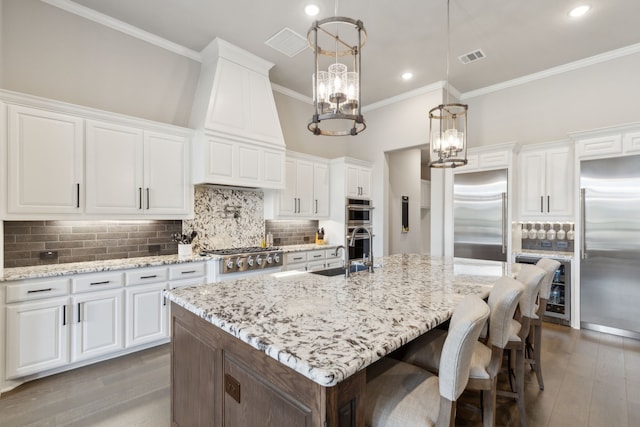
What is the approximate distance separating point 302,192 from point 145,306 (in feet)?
9.06

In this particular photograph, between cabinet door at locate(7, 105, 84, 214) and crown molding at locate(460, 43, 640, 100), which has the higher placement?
crown molding at locate(460, 43, 640, 100)

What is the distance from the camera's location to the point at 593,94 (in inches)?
165

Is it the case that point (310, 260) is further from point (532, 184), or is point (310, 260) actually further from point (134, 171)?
point (532, 184)

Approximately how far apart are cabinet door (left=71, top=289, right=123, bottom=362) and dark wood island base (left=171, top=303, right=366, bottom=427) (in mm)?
1546

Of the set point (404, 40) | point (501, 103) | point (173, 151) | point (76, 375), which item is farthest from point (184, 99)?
point (501, 103)

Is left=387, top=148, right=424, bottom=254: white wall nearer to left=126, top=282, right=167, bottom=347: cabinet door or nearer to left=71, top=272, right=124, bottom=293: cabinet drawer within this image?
left=126, top=282, right=167, bottom=347: cabinet door

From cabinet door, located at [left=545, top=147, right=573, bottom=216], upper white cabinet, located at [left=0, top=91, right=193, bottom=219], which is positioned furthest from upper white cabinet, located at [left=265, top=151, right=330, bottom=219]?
cabinet door, located at [left=545, top=147, right=573, bottom=216]

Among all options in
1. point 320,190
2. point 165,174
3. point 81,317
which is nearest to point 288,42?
point 165,174

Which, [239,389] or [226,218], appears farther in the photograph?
[226,218]

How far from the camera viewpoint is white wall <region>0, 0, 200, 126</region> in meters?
2.92

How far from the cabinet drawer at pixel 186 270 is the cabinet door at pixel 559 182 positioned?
4671 mm

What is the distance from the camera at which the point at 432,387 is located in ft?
4.33

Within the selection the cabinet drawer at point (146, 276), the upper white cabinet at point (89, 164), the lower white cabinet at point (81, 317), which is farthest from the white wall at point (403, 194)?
the lower white cabinet at point (81, 317)

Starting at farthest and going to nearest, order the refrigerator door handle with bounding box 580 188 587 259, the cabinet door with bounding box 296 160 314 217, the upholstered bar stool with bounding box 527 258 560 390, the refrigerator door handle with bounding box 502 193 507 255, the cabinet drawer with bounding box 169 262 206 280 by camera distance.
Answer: the cabinet door with bounding box 296 160 314 217 → the refrigerator door handle with bounding box 502 193 507 255 → the refrigerator door handle with bounding box 580 188 587 259 → the cabinet drawer with bounding box 169 262 206 280 → the upholstered bar stool with bounding box 527 258 560 390
